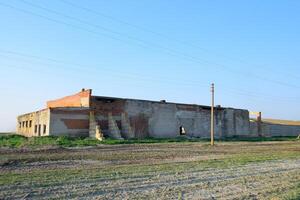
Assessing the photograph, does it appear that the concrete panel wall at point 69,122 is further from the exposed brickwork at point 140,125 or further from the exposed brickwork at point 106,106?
the exposed brickwork at point 140,125

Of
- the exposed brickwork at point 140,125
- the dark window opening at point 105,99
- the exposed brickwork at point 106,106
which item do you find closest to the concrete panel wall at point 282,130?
the exposed brickwork at point 140,125

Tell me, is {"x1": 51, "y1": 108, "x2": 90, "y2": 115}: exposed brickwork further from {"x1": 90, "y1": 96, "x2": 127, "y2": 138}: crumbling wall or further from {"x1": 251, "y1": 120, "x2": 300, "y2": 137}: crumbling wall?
{"x1": 251, "y1": 120, "x2": 300, "y2": 137}: crumbling wall

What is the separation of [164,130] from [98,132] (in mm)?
10662

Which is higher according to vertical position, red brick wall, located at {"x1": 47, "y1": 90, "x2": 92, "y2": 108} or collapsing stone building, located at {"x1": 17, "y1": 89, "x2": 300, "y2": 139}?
red brick wall, located at {"x1": 47, "y1": 90, "x2": 92, "y2": 108}

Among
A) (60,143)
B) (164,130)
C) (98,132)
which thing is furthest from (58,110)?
(164,130)

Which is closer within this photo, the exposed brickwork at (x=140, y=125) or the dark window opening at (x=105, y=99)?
the dark window opening at (x=105, y=99)

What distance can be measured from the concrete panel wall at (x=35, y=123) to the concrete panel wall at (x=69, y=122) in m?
0.73

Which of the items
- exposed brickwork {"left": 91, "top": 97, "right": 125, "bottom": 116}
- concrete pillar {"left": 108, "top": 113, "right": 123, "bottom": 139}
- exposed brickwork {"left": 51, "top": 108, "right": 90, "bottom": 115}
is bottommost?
concrete pillar {"left": 108, "top": 113, "right": 123, "bottom": 139}

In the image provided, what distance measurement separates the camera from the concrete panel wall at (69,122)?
120 feet

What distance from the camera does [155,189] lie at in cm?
945

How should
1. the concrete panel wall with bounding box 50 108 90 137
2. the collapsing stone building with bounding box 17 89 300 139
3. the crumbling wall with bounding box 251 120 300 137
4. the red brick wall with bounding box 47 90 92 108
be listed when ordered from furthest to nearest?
1. the crumbling wall with bounding box 251 120 300 137
2. the red brick wall with bounding box 47 90 92 108
3. the collapsing stone building with bounding box 17 89 300 139
4. the concrete panel wall with bounding box 50 108 90 137

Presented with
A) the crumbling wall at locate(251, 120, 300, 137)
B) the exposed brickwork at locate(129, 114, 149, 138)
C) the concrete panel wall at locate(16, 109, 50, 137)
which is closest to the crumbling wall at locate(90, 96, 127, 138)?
the exposed brickwork at locate(129, 114, 149, 138)

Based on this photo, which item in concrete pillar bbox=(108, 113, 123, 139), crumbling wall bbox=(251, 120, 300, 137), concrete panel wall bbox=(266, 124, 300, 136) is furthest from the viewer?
concrete panel wall bbox=(266, 124, 300, 136)

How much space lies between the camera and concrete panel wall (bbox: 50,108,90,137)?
3653 cm
